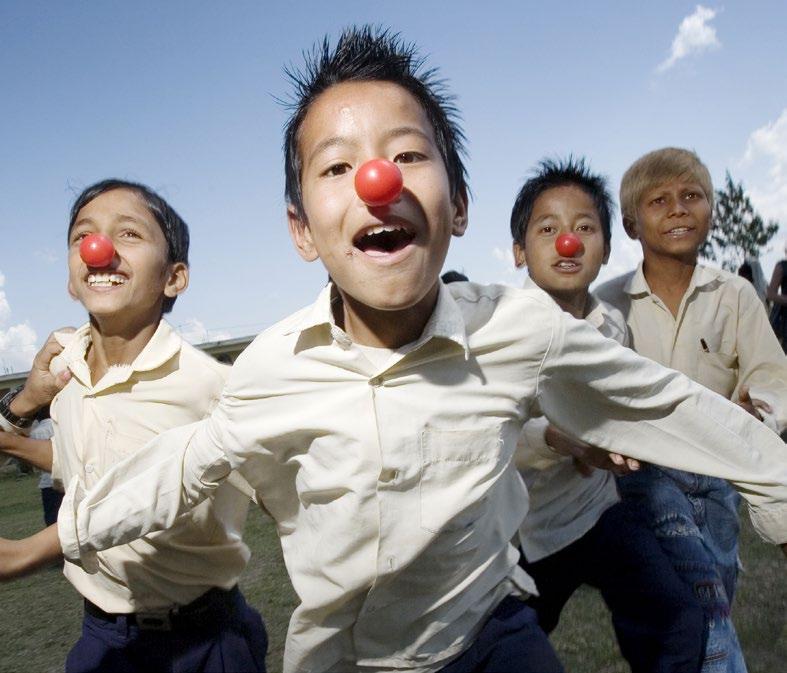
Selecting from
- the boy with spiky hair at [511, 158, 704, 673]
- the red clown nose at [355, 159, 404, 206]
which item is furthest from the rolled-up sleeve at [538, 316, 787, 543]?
the red clown nose at [355, 159, 404, 206]

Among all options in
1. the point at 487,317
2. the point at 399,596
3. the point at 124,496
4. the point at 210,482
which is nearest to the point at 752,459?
the point at 487,317

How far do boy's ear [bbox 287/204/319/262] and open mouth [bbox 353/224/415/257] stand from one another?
292 millimetres

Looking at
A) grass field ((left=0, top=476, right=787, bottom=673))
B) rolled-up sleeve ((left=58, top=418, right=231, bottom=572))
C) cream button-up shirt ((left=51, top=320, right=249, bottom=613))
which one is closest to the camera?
rolled-up sleeve ((left=58, top=418, right=231, bottom=572))

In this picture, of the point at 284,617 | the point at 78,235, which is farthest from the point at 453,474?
the point at 284,617

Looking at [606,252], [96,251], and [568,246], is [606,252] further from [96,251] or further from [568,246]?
[96,251]

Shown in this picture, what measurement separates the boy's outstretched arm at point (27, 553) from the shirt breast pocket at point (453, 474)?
1.00m

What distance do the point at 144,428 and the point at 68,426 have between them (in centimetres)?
30

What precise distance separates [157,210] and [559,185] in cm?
165

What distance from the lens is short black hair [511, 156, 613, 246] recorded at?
3248 millimetres

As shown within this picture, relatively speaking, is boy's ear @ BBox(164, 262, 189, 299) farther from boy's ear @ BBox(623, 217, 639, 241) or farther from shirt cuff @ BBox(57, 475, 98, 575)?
boy's ear @ BBox(623, 217, 639, 241)

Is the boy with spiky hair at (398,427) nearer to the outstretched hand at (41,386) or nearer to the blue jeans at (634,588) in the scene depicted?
the blue jeans at (634,588)

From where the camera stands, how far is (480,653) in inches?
73.7

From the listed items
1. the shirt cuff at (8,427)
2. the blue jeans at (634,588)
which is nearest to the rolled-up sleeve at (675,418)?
the blue jeans at (634,588)

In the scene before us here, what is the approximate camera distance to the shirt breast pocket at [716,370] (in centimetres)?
295
